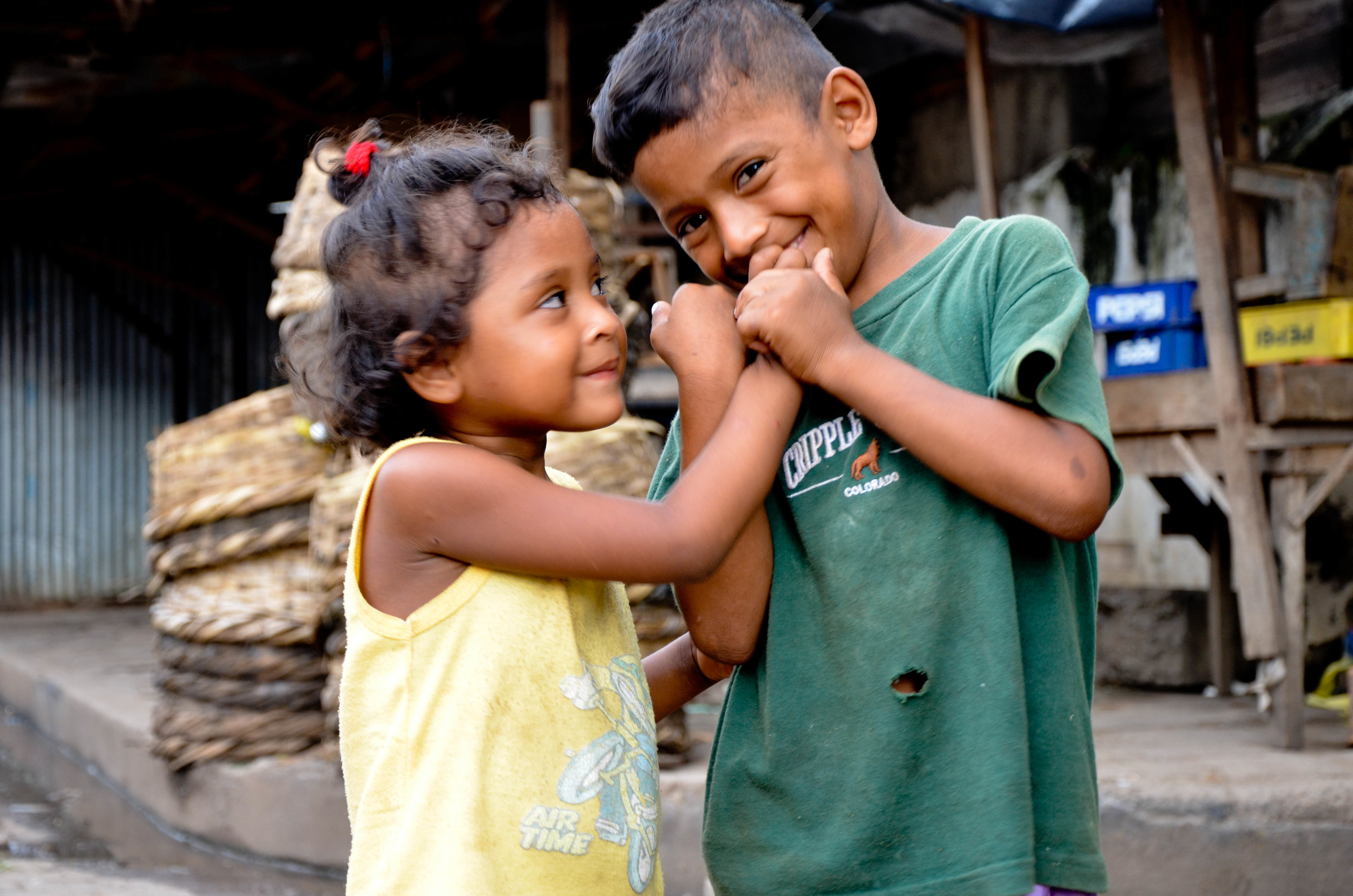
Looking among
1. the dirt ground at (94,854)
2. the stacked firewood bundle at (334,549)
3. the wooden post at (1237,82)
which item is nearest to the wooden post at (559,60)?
the stacked firewood bundle at (334,549)

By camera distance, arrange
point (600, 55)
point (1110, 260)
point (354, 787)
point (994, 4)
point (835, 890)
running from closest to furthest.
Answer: point (835, 890)
point (354, 787)
point (994, 4)
point (1110, 260)
point (600, 55)

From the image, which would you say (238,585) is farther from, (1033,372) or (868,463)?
(1033,372)

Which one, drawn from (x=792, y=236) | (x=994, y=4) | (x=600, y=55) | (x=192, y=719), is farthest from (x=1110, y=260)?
(x=792, y=236)

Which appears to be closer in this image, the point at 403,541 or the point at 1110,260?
the point at 403,541

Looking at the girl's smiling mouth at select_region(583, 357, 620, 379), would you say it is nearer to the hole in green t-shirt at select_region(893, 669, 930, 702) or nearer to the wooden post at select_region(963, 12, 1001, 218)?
the hole in green t-shirt at select_region(893, 669, 930, 702)

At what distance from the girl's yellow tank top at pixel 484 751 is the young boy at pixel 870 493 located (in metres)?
0.13

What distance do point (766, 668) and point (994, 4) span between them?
11.0 feet

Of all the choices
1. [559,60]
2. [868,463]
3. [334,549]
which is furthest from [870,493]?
[559,60]

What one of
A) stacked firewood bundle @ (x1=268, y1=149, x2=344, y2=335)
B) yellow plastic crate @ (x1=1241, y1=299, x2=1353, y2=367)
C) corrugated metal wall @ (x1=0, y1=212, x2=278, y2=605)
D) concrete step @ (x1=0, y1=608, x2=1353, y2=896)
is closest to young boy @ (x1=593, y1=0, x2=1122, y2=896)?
concrete step @ (x1=0, y1=608, x2=1353, y2=896)

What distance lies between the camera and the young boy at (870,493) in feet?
3.56

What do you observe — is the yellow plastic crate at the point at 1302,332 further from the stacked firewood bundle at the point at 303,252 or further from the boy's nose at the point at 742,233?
the boy's nose at the point at 742,233

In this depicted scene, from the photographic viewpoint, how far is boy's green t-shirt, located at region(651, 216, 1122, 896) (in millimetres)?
1089

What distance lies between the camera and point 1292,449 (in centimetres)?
347

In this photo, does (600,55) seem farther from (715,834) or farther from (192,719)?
(715,834)
